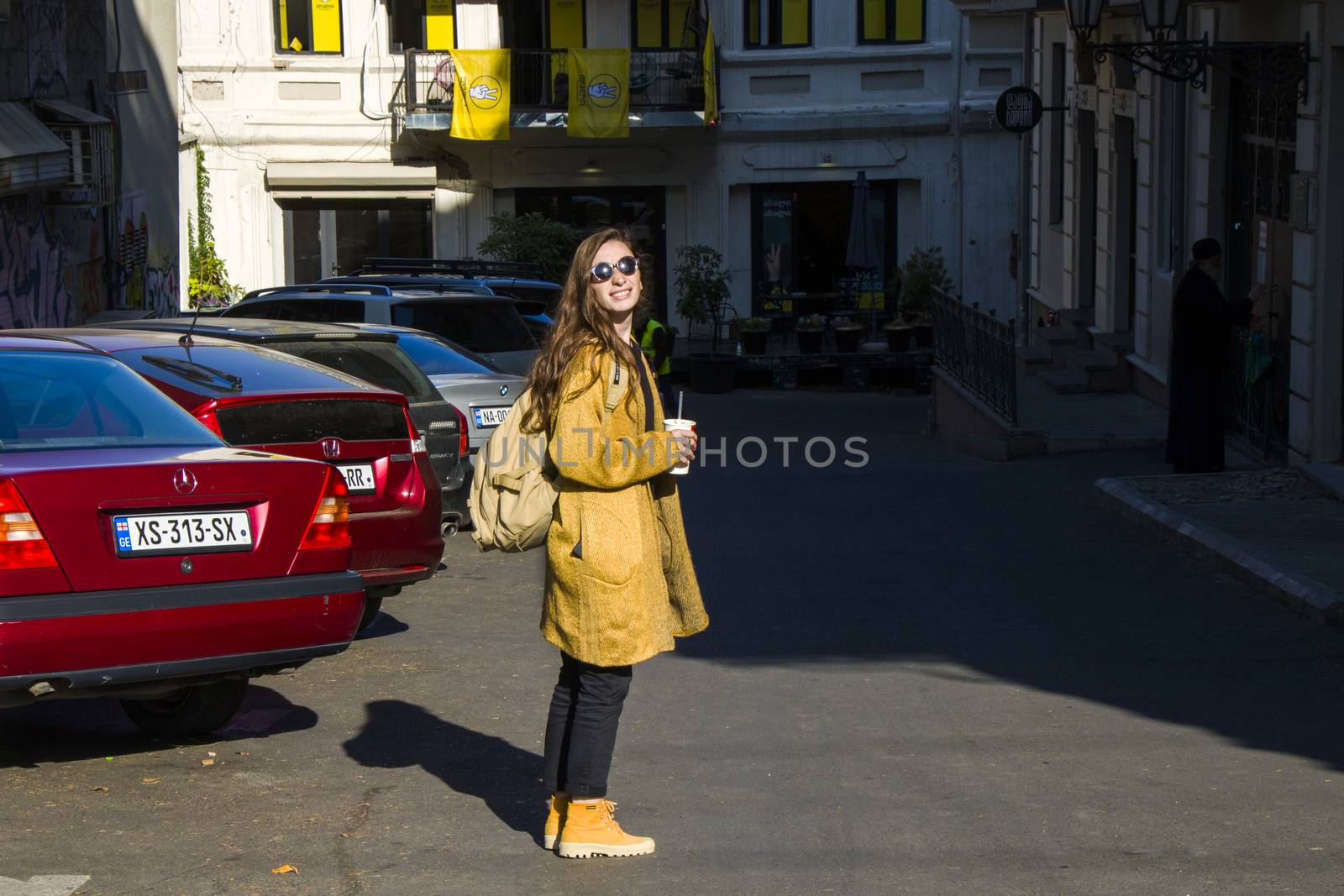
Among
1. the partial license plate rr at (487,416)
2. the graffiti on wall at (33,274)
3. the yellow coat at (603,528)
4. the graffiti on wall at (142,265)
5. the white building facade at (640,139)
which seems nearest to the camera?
the yellow coat at (603,528)

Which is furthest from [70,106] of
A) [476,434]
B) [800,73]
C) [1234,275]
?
[800,73]

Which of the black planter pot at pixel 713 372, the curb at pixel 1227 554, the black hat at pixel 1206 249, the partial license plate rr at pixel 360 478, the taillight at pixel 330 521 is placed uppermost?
the black hat at pixel 1206 249

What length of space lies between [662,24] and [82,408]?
27.5 m

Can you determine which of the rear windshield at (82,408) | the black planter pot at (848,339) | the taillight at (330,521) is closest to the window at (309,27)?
the black planter pot at (848,339)

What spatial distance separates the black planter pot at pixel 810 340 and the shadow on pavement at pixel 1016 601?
13050 millimetres

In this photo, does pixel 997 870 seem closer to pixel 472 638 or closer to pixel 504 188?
pixel 472 638

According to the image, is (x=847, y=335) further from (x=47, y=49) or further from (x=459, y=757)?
(x=459, y=757)

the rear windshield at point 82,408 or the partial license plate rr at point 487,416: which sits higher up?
the rear windshield at point 82,408

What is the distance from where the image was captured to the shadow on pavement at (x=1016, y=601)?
25.7ft

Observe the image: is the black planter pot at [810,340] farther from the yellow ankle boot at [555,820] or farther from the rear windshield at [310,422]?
the yellow ankle boot at [555,820]

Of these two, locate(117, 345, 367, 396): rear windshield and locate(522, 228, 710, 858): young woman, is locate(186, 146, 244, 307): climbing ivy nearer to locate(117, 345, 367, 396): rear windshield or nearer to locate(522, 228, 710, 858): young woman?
locate(117, 345, 367, 396): rear windshield

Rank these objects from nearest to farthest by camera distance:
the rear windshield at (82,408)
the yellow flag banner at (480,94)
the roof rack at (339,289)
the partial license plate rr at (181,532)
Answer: the partial license plate rr at (181,532), the rear windshield at (82,408), the roof rack at (339,289), the yellow flag banner at (480,94)

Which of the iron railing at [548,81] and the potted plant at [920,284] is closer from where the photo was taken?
the potted plant at [920,284]

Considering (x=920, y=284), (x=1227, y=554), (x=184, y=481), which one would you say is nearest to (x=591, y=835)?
(x=184, y=481)
